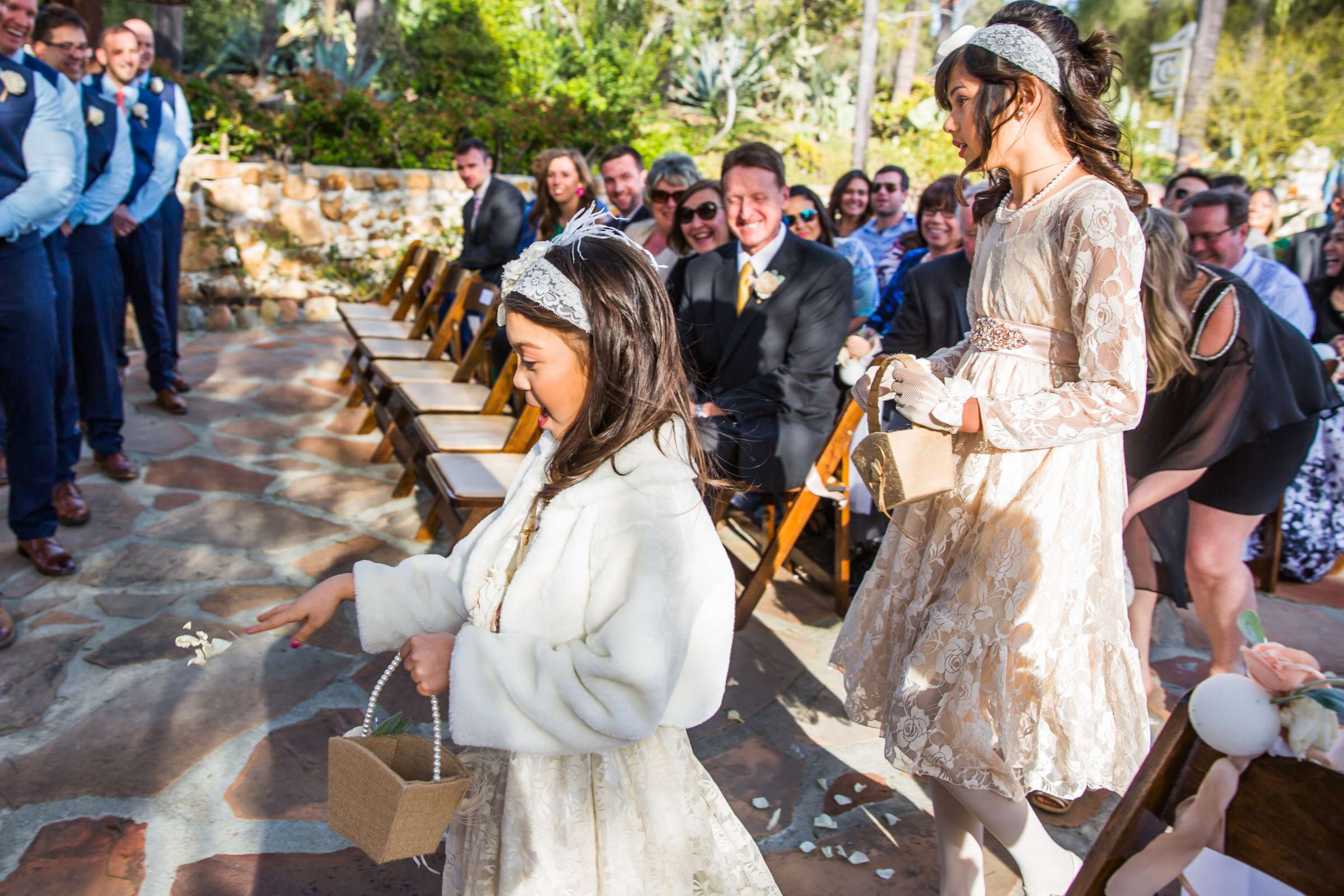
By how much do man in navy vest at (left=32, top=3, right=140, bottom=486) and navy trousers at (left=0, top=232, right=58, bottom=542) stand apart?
1021 millimetres

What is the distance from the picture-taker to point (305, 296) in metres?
9.82

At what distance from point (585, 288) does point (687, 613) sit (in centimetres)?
55

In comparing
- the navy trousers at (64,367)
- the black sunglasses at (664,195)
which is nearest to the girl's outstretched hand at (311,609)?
the navy trousers at (64,367)

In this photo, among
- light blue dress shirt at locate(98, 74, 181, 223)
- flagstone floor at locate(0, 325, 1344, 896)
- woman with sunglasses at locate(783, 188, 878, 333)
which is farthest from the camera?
light blue dress shirt at locate(98, 74, 181, 223)

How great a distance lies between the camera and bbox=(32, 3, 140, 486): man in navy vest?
5.05 meters

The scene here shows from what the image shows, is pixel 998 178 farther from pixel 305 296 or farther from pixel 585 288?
pixel 305 296

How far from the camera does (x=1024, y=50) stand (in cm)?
195

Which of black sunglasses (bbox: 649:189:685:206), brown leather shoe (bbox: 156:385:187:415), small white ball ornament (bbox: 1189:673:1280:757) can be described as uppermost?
black sunglasses (bbox: 649:189:685:206)

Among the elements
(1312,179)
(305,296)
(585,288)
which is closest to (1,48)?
(585,288)

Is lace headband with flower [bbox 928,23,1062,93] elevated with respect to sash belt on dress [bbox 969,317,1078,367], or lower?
elevated

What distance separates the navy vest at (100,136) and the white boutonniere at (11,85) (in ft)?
4.82

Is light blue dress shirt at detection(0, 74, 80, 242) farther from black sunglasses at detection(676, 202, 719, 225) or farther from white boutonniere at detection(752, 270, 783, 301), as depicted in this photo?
white boutonniere at detection(752, 270, 783, 301)

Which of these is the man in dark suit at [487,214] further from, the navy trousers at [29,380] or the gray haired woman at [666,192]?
the navy trousers at [29,380]

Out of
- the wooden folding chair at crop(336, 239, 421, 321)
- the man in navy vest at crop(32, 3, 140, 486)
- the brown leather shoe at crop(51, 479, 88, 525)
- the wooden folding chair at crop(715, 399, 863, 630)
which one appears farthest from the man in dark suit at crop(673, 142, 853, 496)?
the wooden folding chair at crop(336, 239, 421, 321)
